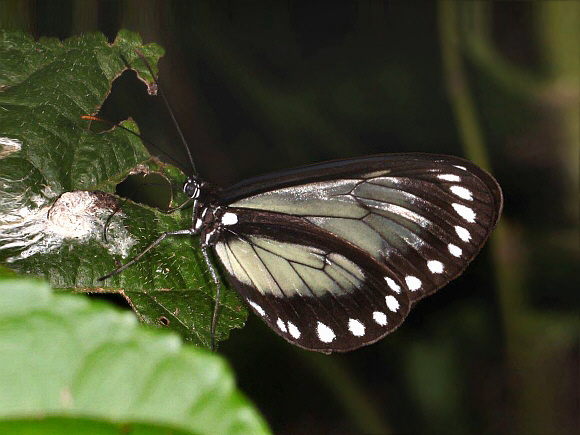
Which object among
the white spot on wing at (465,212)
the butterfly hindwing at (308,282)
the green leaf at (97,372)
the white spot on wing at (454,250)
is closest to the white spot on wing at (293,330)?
the butterfly hindwing at (308,282)

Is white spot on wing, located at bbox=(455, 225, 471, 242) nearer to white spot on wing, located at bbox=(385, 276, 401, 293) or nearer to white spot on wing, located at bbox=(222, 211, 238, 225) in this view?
white spot on wing, located at bbox=(385, 276, 401, 293)

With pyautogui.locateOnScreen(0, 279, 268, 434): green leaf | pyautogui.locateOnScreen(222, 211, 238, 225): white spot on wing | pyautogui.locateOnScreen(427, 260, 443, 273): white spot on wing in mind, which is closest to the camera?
pyautogui.locateOnScreen(0, 279, 268, 434): green leaf

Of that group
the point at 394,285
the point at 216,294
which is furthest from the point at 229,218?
the point at 394,285

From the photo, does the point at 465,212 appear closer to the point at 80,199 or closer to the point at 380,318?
the point at 380,318

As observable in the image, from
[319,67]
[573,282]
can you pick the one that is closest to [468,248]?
[573,282]

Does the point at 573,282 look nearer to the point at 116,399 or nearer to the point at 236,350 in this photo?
the point at 236,350

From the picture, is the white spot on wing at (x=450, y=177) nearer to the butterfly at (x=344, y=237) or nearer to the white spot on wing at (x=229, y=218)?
the butterfly at (x=344, y=237)

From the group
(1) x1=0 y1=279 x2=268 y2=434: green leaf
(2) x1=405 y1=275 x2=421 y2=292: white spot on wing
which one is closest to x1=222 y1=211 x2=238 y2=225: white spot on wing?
(2) x1=405 y1=275 x2=421 y2=292: white spot on wing

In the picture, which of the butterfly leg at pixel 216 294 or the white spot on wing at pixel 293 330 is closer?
the butterfly leg at pixel 216 294
